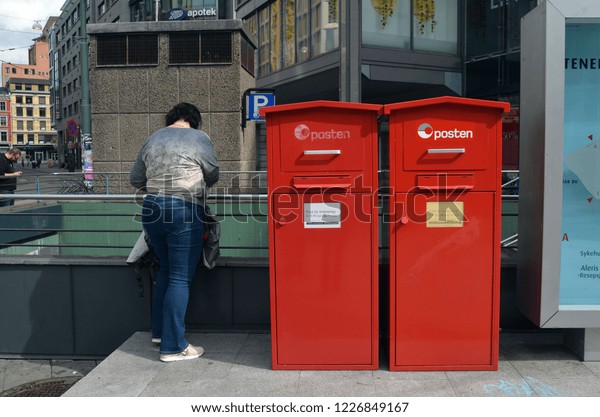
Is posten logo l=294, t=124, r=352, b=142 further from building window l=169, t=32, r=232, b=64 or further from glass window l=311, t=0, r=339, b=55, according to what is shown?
glass window l=311, t=0, r=339, b=55

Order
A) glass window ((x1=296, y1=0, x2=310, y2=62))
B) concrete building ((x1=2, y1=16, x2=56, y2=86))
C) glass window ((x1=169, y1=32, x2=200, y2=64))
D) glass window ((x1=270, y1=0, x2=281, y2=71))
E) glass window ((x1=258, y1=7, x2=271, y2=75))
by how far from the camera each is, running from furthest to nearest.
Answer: concrete building ((x1=2, y1=16, x2=56, y2=86))
glass window ((x1=258, y1=7, x2=271, y2=75))
glass window ((x1=270, y1=0, x2=281, y2=71))
glass window ((x1=296, y1=0, x2=310, y2=62))
glass window ((x1=169, y1=32, x2=200, y2=64))

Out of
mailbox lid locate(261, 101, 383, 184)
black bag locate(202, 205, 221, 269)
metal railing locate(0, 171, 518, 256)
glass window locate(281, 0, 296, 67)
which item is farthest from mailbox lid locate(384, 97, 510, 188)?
glass window locate(281, 0, 296, 67)

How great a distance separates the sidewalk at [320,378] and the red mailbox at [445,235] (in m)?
0.19

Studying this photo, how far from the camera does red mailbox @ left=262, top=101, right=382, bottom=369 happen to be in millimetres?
3771

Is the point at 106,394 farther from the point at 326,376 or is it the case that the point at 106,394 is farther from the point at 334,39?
the point at 334,39

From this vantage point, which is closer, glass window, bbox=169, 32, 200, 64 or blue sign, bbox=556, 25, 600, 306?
blue sign, bbox=556, 25, 600, 306

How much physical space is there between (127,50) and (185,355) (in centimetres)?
948

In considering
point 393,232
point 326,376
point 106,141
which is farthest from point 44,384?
point 106,141

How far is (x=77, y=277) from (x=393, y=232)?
10.1 ft

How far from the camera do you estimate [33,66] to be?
124 m

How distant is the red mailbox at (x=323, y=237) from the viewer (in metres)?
3.77

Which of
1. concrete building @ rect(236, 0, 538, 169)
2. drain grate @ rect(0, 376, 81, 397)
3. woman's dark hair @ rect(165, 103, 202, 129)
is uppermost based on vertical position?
concrete building @ rect(236, 0, 538, 169)

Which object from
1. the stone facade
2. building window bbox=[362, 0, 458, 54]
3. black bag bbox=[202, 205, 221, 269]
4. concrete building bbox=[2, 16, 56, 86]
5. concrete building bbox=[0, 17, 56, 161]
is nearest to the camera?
black bag bbox=[202, 205, 221, 269]

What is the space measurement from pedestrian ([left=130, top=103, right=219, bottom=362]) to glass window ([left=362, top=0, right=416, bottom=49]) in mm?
17751
